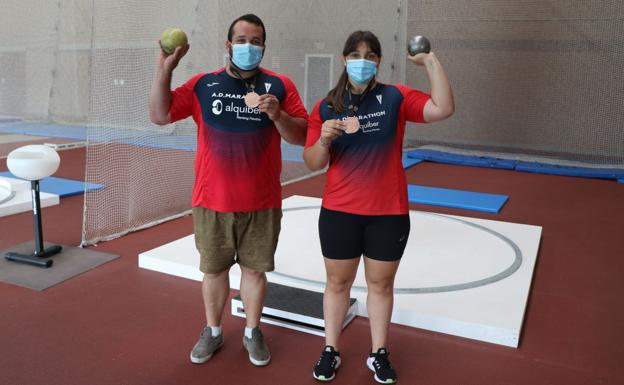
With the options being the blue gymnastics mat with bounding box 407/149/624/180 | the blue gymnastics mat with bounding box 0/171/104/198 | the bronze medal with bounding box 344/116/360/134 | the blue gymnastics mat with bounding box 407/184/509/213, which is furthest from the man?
the blue gymnastics mat with bounding box 407/149/624/180

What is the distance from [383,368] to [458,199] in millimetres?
3926

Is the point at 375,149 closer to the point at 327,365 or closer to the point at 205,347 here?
the point at 327,365

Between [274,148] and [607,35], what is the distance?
778 cm

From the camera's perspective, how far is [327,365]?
7.88 ft

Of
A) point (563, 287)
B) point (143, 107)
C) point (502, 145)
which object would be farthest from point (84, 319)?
point (502, 145)

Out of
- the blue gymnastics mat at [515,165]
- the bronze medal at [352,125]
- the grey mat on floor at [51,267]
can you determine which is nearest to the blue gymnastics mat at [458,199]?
the blue gymnastics mat at [515,165]

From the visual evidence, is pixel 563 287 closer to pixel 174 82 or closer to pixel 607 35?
pixel 174 82

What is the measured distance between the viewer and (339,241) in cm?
226

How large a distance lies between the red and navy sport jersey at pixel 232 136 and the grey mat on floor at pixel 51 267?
1.61m

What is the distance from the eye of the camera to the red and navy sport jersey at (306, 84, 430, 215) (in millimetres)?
2182

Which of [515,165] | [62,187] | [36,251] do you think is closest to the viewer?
[36,251]

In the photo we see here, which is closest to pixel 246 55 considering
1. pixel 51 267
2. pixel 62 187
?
pixel 51 267

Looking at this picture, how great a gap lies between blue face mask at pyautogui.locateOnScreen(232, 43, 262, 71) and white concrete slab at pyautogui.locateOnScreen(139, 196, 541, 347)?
58.3 inches

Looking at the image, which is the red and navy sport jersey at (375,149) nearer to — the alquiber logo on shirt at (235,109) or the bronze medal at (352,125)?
the bronze medal at (352,125)
